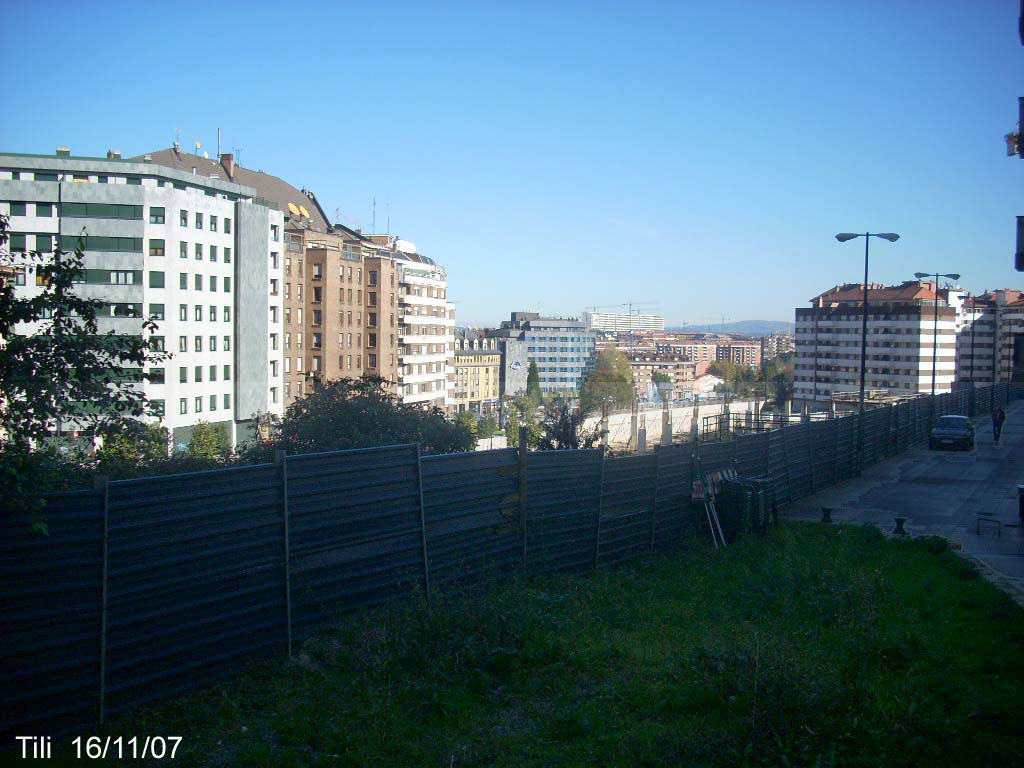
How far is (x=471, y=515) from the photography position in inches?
354

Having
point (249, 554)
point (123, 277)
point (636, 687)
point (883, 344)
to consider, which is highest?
point (123, 277)

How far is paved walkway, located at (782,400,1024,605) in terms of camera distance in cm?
1339

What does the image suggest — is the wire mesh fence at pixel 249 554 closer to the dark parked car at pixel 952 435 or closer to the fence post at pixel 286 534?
the fence post at pixel 286 534

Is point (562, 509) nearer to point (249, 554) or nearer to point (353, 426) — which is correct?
point (249, 554)

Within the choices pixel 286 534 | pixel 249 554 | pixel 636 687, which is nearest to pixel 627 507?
pixel 636 687

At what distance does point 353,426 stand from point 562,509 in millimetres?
6954

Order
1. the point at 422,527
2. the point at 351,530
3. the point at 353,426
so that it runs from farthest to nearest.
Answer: the point at 353,426, the point at 422,527, the point at 351,530

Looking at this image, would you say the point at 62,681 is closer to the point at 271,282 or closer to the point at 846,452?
the point at 846,452

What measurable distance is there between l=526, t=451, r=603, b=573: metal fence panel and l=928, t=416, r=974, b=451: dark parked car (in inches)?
972

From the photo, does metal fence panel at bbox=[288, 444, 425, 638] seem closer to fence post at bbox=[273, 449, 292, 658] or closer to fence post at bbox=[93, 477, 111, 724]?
fence post at bbox=[273, 449, 292, 658]

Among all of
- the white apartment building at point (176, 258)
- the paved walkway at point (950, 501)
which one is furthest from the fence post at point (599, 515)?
the white apartment building at point (176, 258)

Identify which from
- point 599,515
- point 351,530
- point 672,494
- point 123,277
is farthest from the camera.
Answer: point 123,277

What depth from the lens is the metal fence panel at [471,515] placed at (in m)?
8.52

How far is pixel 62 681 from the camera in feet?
18.2
